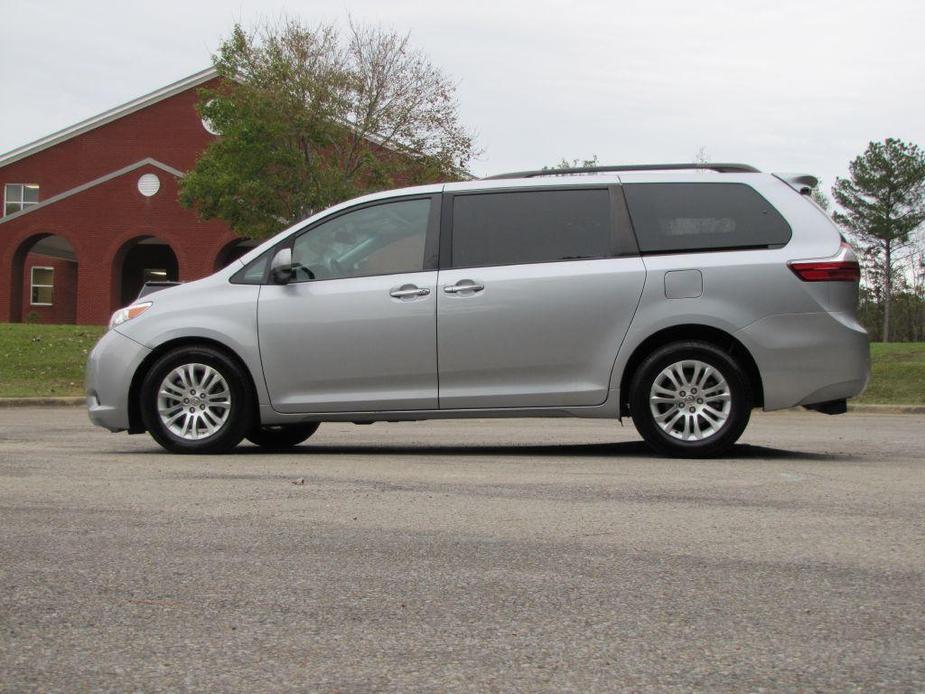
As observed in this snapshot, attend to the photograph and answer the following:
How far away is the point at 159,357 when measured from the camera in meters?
8.88

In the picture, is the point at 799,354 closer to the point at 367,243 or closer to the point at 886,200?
the point at 367,243

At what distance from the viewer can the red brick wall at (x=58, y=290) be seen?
1911 inches

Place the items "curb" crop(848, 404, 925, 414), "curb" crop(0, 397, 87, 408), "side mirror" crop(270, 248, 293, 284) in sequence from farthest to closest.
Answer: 1. "curb" crop(848, 404, 925, 414)
2. "curb" crop(0, 397, 87, 408)
3. "side mirror" crop(270, 248, 293, 284)

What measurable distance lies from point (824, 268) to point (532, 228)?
1.98m

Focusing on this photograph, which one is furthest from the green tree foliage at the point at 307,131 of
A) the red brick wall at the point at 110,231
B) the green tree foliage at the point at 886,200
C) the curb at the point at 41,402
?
the green tree foliage at the point at 886,200

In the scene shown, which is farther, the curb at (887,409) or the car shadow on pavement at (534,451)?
the curb at (887,409)

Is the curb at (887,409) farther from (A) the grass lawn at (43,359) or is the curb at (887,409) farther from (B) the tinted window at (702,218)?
(A) the grass lawn at (43,359)

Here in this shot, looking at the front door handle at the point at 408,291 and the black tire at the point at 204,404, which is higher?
the front door handle at the point at 408,291

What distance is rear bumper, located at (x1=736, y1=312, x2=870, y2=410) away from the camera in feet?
26.5

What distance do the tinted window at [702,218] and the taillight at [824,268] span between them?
23 centimetres

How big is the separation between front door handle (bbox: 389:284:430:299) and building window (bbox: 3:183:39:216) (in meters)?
44.9

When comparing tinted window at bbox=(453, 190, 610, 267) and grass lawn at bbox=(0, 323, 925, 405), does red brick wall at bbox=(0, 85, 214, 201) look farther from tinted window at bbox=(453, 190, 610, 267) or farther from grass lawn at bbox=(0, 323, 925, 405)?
tinted window at bbox=(453, 190, 610, 267)

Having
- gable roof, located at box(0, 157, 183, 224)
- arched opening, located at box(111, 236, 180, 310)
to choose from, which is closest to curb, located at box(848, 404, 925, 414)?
gable roof, located at box(0, 157, 183, 224)

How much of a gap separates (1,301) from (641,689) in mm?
43850
